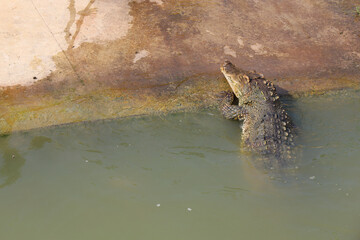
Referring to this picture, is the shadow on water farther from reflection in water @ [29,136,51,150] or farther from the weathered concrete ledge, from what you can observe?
the weathered concrete ledge

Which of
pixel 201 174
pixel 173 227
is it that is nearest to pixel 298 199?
pixel 201 174

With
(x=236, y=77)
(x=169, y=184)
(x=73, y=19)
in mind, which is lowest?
(x=169, y=184)

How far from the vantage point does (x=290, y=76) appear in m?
5.60

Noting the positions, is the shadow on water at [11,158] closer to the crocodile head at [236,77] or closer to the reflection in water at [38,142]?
the reflection in water at [38,142]

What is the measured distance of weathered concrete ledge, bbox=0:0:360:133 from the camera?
488 cm

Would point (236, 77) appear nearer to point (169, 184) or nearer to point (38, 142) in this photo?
point (169, 184)

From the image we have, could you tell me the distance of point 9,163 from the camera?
4242 millimetres

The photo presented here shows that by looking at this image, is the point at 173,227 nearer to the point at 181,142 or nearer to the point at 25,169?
the point at 181,142

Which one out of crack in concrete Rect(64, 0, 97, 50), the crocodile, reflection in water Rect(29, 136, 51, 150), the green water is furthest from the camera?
crack in concrete Rect(64, 0, 97, 50)

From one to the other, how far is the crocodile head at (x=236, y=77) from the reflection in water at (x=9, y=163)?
2.89 m

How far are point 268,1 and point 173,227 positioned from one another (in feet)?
15.4

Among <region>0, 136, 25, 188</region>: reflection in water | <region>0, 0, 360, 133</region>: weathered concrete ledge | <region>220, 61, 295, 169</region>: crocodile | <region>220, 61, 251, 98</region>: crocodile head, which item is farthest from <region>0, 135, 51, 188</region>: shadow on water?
<region>220, 61, 251, 98</region>: crocodile head

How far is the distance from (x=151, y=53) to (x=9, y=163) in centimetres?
250

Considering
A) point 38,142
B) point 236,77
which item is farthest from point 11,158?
point 236,77
